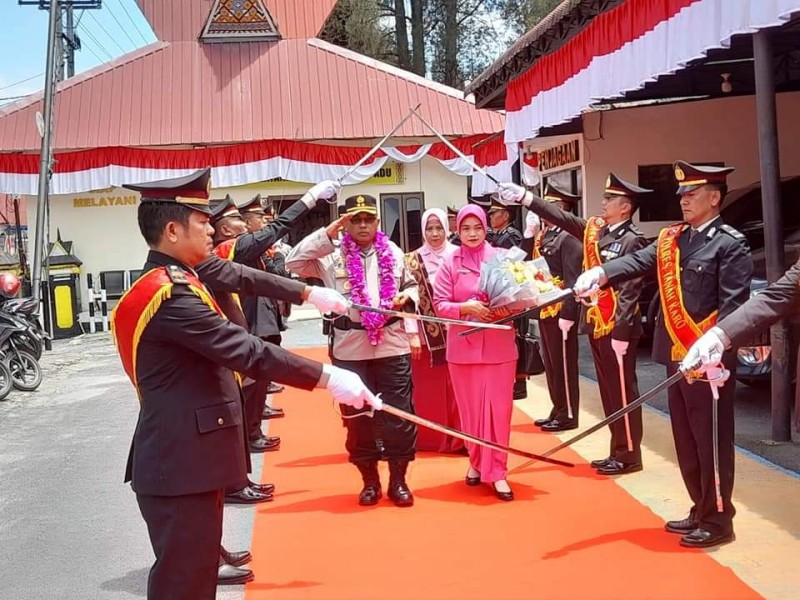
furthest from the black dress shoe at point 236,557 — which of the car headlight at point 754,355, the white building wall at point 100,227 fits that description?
the white building wall at point 100,227

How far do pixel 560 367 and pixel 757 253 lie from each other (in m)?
2.36

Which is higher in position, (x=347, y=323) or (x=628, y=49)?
(x=628, y=49)

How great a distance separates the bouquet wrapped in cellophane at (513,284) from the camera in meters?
5.34

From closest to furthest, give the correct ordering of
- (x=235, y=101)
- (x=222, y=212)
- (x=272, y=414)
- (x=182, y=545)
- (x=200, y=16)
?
(x=182, y=545) → (x=222, y=212) → (x=272, y=414) → (x=235, y=101) → (x=200, y=16)

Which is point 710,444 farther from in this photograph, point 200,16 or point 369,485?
point 200,16

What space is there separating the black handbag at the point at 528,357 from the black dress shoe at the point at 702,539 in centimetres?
261

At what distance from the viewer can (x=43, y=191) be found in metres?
15.4

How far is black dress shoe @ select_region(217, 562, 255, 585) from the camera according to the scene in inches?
173

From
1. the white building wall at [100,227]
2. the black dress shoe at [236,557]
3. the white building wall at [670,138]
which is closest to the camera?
the black dress shoe at [236,557]

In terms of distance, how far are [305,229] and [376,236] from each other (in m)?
16.4

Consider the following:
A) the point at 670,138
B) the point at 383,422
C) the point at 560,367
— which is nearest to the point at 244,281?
the point at 383,422

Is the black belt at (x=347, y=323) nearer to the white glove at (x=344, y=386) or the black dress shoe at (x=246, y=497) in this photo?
the black dress shoe at (x=246, y=497)

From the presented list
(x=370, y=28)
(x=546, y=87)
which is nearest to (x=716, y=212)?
(x=546, y=87)

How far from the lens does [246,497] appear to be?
581cm
